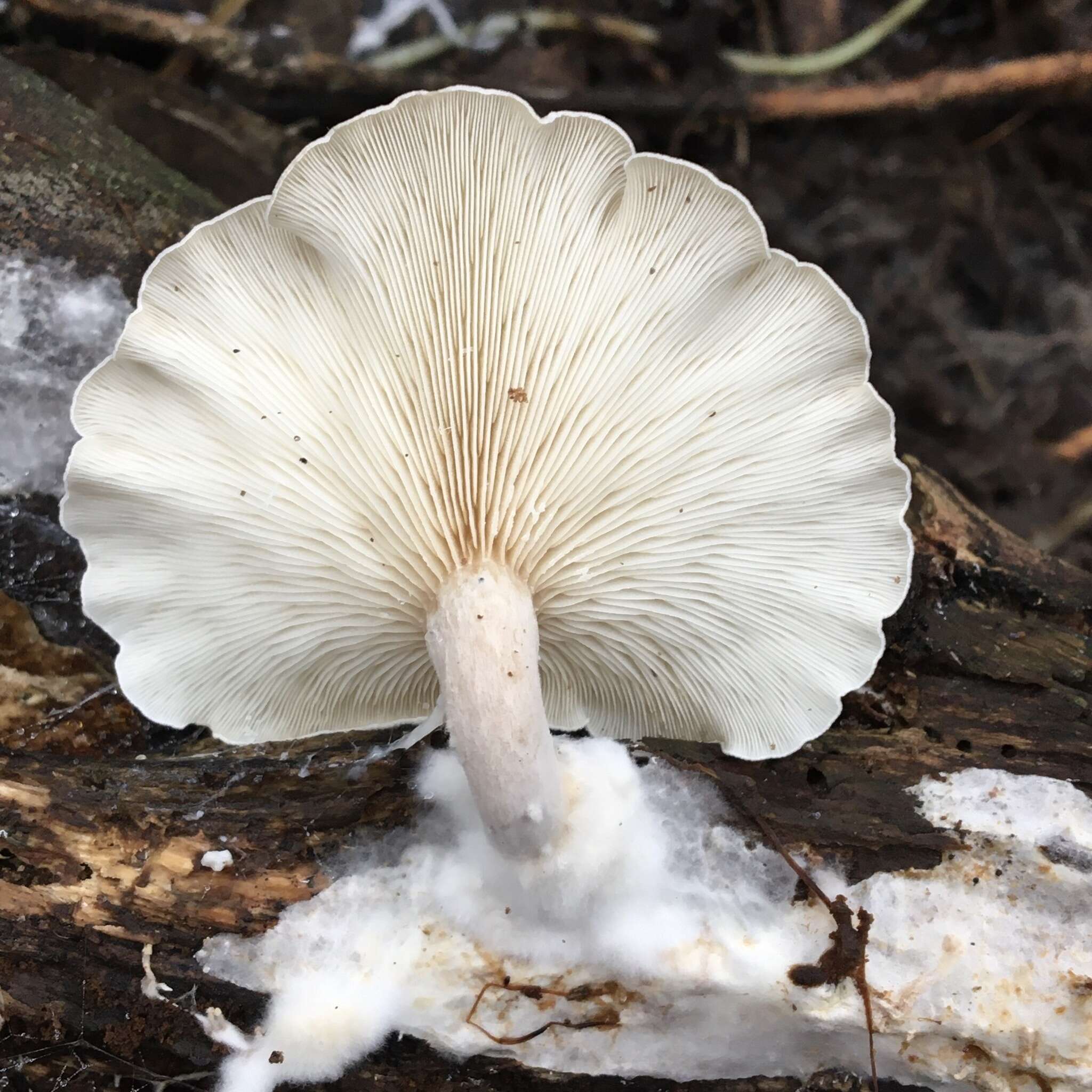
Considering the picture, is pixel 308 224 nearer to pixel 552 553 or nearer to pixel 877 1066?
pixel 552 553

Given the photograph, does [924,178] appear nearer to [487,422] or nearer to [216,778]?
[487,422]

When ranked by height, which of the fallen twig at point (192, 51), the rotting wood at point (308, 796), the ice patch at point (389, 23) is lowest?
the rotting wood at point (308, 796)

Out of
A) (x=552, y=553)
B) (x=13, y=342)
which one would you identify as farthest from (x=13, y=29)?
(x=552, y=553)

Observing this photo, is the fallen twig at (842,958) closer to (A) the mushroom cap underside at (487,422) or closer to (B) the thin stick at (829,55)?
(A) the mushroom cap underside at (487,422)

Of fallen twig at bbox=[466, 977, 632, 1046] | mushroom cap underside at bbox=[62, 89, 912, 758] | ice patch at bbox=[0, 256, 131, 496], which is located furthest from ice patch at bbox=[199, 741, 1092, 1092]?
ice patch at bbox=[0, 256, 131, 496]

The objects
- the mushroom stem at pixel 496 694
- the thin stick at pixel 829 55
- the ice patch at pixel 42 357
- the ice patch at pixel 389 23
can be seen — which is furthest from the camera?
the thin stick at pixel 829 55

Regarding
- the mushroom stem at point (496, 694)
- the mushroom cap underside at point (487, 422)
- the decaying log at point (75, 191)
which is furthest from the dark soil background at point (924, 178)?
the mushroom stem at point (496, 694)

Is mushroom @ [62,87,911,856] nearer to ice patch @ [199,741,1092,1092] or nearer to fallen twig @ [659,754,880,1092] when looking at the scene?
ice patch @ [199,741,1092,1092]
